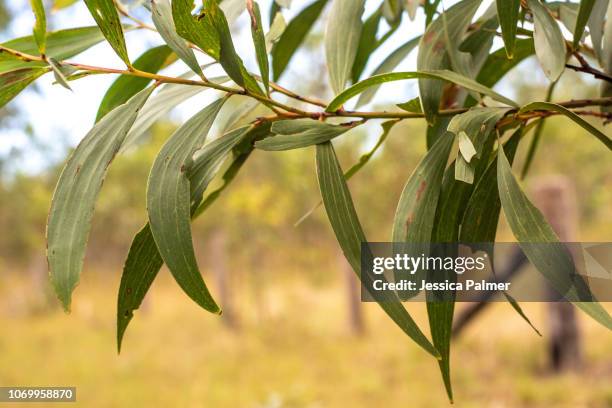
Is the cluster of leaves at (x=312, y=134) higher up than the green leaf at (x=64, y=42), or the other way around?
the green leaf at (x=64, y=42)

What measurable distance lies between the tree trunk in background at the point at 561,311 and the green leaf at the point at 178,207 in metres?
2.51

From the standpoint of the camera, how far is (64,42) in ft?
1.31

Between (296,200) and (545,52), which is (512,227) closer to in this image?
(545,52)

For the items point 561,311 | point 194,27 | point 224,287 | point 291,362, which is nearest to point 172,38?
point 194,27

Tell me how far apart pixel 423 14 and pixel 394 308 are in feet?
0.86

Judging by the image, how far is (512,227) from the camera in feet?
1.02

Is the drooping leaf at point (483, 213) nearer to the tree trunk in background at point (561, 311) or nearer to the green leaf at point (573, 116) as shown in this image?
the green leaf at point (573, 116)

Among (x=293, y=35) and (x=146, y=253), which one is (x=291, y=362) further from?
(x=146, y=253)

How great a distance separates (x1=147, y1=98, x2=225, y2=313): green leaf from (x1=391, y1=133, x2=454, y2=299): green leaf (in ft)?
0.35

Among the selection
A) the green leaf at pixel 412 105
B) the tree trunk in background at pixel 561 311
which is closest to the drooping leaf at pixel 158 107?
the green leaf at pixel 412 105

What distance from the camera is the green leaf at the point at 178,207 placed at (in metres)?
0.31

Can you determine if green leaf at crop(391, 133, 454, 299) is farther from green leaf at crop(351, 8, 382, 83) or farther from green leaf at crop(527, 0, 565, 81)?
green leaf at crop(351, 8, 382, 83)

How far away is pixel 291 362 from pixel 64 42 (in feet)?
10.6

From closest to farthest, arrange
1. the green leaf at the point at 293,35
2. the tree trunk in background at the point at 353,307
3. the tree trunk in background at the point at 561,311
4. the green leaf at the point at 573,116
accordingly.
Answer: the green leaf at the point at 573,116 → the green leaf at the point at 293,35 → the tree trunk in background at the point at 561,311 → the tree trunk in background at the point at 353,307
